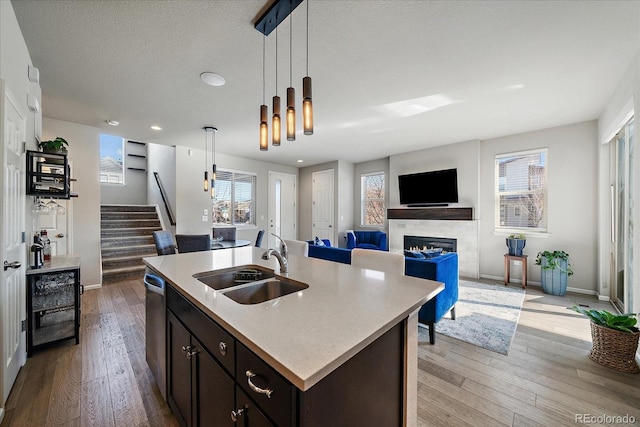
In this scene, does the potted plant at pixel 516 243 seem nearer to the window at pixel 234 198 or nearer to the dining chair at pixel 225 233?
the dining chair at pixel 225 233

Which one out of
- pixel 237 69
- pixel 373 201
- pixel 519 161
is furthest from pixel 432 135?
pixel 237 69

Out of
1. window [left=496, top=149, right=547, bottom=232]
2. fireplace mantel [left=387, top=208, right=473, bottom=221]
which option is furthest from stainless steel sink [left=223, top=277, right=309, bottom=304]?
window [left=496, top=149, right=547, bottom=232]

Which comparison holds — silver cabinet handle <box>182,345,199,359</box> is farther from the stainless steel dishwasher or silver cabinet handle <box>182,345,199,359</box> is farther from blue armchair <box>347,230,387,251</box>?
blue armchair <box>347,230,387,251</box>

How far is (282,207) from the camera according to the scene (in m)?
7.36

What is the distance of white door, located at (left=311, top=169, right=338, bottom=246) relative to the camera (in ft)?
22.5

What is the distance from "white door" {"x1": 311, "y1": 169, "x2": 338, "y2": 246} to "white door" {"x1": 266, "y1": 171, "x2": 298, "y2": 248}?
2.16 feet

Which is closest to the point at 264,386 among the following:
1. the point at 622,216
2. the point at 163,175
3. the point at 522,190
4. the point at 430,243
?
the point at 622,216

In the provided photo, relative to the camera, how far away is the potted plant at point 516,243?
14.3 feet

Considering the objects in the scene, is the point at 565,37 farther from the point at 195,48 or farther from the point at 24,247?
the point at 24,247

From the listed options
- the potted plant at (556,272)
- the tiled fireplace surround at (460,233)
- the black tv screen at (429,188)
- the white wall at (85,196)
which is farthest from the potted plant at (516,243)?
the white wall at (85,196)

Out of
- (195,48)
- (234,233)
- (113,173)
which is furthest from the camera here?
(113,173)

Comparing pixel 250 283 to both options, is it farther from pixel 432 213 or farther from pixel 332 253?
pixel 432 213

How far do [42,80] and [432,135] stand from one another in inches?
210

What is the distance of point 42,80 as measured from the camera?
270 cm
